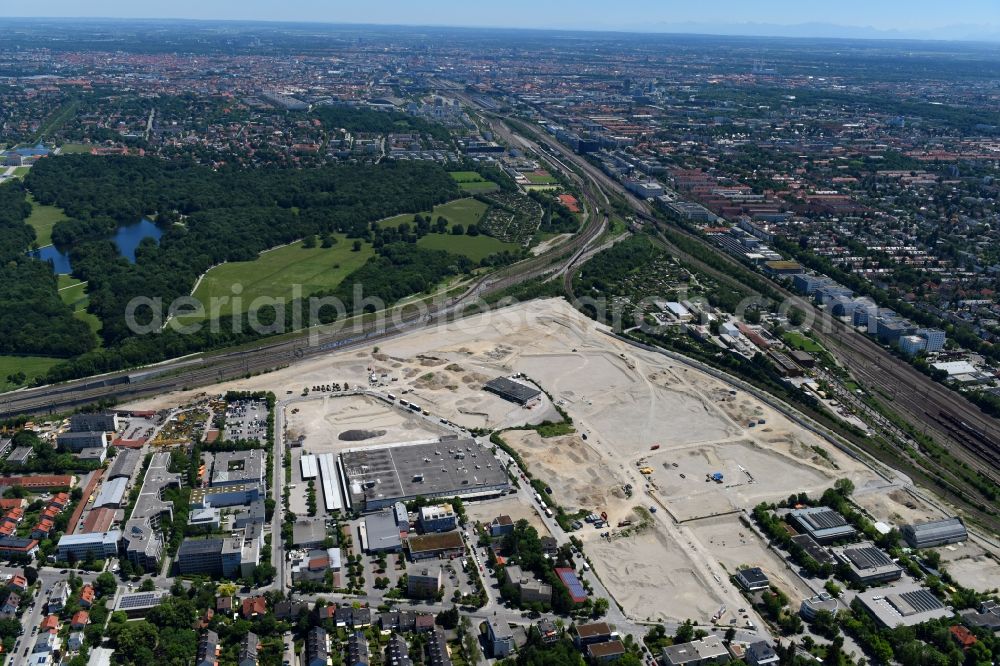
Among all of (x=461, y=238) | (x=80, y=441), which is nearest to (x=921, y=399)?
(x=461, y=238)

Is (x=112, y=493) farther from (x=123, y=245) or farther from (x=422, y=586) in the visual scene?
(x=123, y=245)

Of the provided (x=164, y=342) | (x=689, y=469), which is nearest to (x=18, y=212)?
(x=164, y=342)

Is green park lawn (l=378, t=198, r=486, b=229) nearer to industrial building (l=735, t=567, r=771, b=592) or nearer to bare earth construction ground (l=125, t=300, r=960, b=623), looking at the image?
bare earth construction ground (l=125, t=300, r=960, b=623)

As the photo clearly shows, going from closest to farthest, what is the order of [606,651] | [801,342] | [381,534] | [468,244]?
[606,651], [381,534], [801,342], [468,244]

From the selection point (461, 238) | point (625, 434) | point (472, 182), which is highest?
point (472, 182)

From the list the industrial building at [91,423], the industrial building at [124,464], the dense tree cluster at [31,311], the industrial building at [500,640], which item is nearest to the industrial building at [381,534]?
the industrial building at [500,640]

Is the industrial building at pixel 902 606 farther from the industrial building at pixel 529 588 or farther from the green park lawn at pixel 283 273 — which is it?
the green park lawn at pixel 283 273
